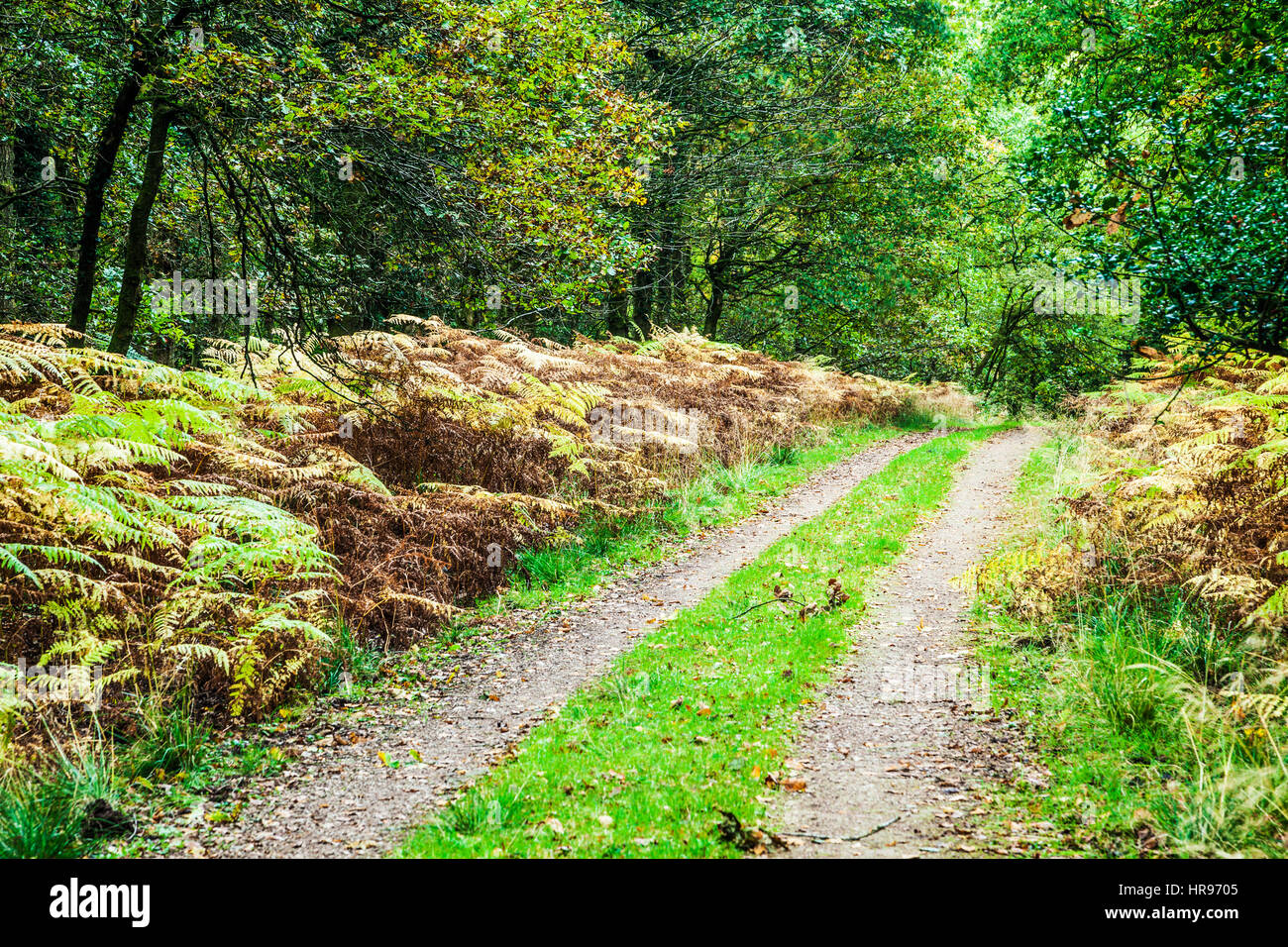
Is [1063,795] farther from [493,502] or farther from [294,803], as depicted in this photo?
[493,502]

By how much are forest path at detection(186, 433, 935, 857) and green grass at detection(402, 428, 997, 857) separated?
249 mm

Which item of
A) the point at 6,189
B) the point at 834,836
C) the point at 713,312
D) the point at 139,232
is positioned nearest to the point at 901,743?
the point at 834,836

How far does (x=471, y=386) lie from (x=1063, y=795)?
21.7 feet

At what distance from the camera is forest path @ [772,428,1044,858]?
334 centimetres

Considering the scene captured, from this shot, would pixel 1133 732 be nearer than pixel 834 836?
No

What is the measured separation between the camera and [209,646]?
4.09 m

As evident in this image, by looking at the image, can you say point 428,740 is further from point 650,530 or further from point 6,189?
point 6,189

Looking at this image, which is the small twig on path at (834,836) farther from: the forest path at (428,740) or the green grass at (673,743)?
the forest path at (428,740)

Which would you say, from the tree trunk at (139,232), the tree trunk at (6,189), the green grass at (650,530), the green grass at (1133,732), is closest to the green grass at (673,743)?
the green grass at (1133,732)

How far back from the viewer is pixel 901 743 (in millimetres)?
4148

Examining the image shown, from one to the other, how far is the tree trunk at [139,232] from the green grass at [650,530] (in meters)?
5.08

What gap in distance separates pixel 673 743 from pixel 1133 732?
241cm

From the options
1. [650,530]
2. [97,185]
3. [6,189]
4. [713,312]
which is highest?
[713,312]
